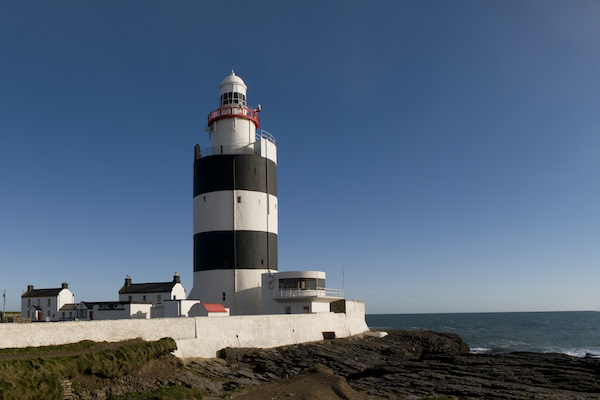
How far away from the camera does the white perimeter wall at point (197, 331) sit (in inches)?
687

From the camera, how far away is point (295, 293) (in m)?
32.4

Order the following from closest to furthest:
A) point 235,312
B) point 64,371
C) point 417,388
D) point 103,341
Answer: point 64,371 → point 103,341 → point 417,388 → point 235,312

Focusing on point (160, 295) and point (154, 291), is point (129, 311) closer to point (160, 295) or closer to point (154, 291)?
point (160, 295)

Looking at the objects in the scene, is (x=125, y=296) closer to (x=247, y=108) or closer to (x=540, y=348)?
(x=247, y=108)

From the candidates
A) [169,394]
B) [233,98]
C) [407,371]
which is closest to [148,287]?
[233,98]

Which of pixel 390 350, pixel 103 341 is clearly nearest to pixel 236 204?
pixel 390 350

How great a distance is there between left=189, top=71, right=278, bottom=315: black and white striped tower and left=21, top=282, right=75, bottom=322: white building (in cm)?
2822

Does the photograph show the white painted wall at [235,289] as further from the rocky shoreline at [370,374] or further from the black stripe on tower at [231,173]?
the rocky shoreline at [370,374]

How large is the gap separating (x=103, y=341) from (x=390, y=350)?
18.5 metres

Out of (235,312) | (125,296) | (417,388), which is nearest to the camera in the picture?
(417,388)

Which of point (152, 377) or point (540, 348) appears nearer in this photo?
point (152, 377)

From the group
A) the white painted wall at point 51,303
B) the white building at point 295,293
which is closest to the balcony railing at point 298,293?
→ the white building at point 295,293

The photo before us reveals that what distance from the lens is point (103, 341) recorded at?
19359 millimetres

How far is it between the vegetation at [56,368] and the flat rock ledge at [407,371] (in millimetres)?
2916
